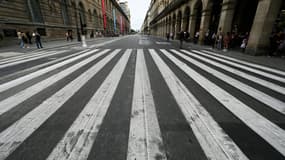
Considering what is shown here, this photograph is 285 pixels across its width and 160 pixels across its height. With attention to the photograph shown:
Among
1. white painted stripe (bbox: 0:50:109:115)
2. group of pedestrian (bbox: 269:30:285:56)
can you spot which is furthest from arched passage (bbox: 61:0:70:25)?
group of pedestrian (bbox: 269:30:285:56)

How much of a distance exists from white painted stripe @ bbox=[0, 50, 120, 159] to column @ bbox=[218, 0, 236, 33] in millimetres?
14006

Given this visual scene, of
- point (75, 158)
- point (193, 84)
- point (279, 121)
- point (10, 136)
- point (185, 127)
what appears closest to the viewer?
point (75, 158)

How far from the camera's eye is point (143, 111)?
8.35 feet

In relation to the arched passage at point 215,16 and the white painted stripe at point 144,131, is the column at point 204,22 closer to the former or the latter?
the arched passage at point 215,16

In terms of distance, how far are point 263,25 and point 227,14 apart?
4280 millimetres

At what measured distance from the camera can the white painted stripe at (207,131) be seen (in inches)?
63.7

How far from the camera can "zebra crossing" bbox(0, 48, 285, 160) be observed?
1.67 metres

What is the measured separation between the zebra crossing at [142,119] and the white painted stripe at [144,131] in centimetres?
1

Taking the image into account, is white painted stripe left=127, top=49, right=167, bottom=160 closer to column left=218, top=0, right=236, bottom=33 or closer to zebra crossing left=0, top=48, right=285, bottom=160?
zebra crossing left=0, top=48, right=285, bottom=160

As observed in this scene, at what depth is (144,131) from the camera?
2004mm

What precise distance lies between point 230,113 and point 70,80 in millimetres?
4467

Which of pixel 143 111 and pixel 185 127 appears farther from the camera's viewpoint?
pixel 143 111

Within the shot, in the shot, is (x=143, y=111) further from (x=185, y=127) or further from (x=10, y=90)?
(x=10, y=90)

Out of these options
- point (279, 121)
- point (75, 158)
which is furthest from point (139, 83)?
point (279, 121)
